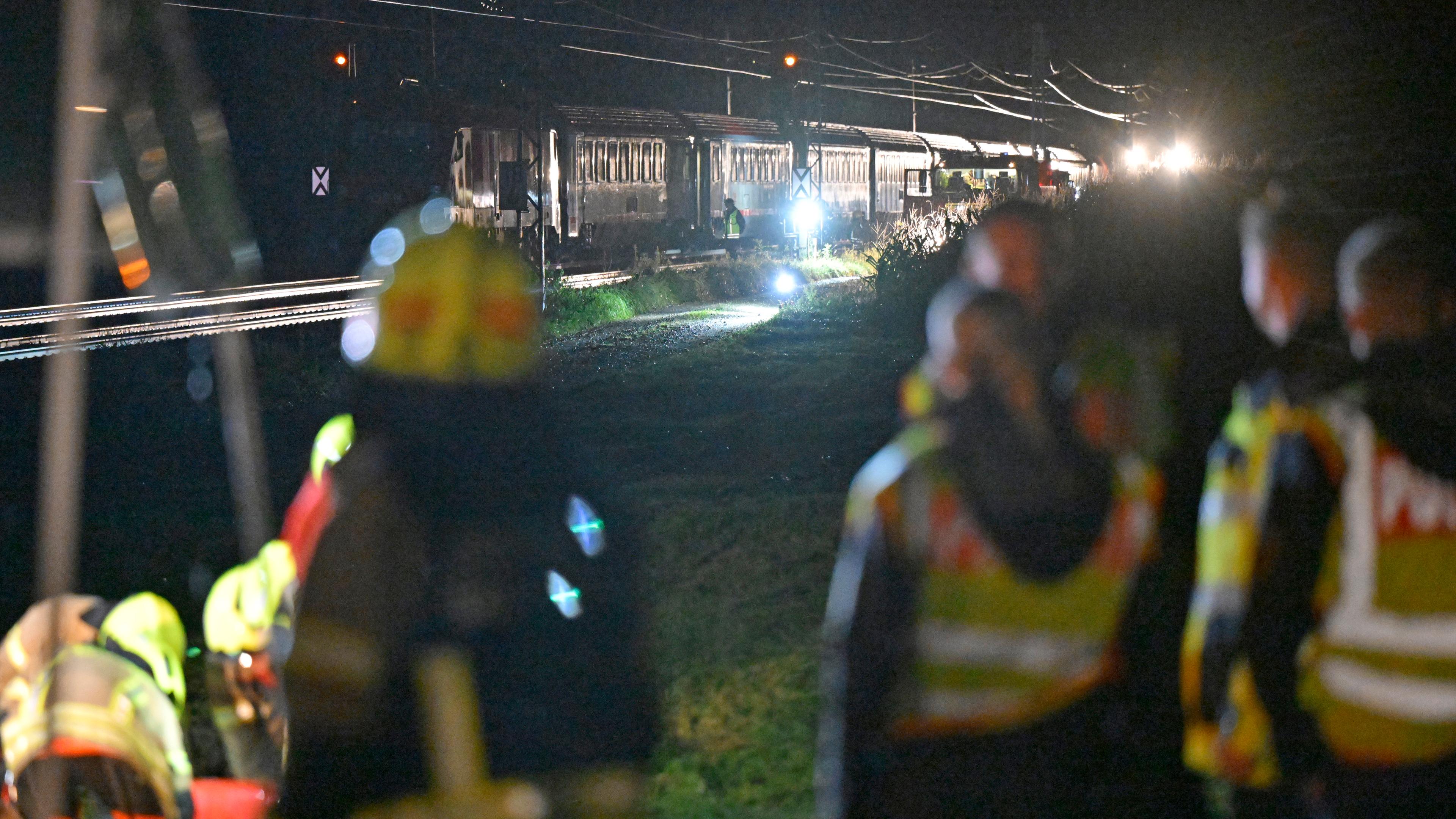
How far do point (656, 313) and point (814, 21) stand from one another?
1866 cm

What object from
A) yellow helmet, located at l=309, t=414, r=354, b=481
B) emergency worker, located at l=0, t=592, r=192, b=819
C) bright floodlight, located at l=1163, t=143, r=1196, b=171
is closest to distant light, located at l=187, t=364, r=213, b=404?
emergency worker, located at l=0, t=592, r=192, b=819

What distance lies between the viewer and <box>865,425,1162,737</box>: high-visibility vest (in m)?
1.95

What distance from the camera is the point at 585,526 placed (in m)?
2.48

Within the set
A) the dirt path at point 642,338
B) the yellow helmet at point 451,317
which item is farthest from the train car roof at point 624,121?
the yellow helmet at point 451,317

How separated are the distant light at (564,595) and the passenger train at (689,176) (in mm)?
18619

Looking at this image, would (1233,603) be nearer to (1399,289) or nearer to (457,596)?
(1399,289)

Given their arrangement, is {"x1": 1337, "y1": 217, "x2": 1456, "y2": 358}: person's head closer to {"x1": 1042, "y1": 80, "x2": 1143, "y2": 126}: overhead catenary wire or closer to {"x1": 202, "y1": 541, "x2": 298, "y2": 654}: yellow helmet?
{"x1": 202, "y1": 541, "x2": 298, "y2": 654}: yellow helmet

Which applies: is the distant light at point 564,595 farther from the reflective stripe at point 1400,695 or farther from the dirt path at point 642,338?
the dirt path at point 642,338

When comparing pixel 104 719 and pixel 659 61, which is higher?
pixel 659 61

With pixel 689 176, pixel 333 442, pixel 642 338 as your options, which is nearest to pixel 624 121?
pixel 689 176

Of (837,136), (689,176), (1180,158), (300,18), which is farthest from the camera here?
(837,136)

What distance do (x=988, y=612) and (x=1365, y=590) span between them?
69 cm

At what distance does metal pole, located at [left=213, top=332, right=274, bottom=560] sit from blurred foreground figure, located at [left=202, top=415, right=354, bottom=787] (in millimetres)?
628

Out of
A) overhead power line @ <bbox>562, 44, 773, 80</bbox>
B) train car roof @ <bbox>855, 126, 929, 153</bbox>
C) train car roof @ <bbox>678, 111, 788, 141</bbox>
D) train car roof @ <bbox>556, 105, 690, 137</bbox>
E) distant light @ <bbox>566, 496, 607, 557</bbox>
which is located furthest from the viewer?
train car roof @ <bbox>855, 126, 929, 153</bbox>
